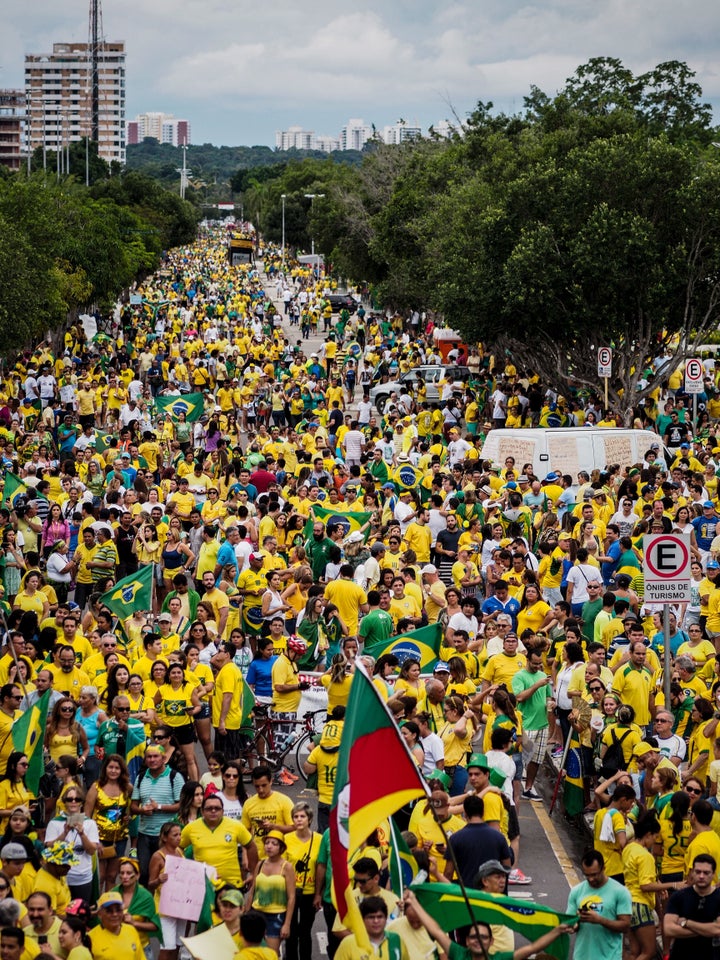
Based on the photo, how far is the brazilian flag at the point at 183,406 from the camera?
28.0 m

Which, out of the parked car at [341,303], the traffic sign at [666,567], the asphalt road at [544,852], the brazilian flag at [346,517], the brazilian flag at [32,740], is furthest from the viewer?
the parked car at [341,303]

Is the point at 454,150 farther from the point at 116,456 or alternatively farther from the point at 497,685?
the point at 497,685

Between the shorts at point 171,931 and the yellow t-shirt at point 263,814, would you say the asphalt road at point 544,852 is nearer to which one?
the yellow t-shirt at point 263,814

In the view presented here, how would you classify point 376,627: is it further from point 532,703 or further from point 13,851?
point 13,851

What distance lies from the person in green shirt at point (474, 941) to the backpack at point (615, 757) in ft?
10.3

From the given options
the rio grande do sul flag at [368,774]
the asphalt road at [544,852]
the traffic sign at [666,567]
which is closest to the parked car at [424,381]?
the asphalt road at [544,852]

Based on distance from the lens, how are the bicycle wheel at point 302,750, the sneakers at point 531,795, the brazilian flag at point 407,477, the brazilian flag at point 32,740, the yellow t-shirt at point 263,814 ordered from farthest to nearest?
the brazilian flag at point 407,477 → the sneakers at point 531,795 → the bicycle wheel at point 302,750 → the brazilian flag at point 32,740 → the yellow t-shirt at point 263,814

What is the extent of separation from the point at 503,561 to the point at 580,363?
20.0m

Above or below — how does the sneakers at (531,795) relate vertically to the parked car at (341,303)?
below

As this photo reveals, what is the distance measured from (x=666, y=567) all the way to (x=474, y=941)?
17.5 feet

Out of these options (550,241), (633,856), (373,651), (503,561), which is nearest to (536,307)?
(550,241)

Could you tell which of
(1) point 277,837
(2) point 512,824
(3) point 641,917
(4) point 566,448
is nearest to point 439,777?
(2) point 512,824

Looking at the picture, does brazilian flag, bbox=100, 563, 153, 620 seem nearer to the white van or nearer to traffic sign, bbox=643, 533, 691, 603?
traffic sign, bbox=643, 533, 691, 603

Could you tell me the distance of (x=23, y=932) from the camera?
8383 mm
